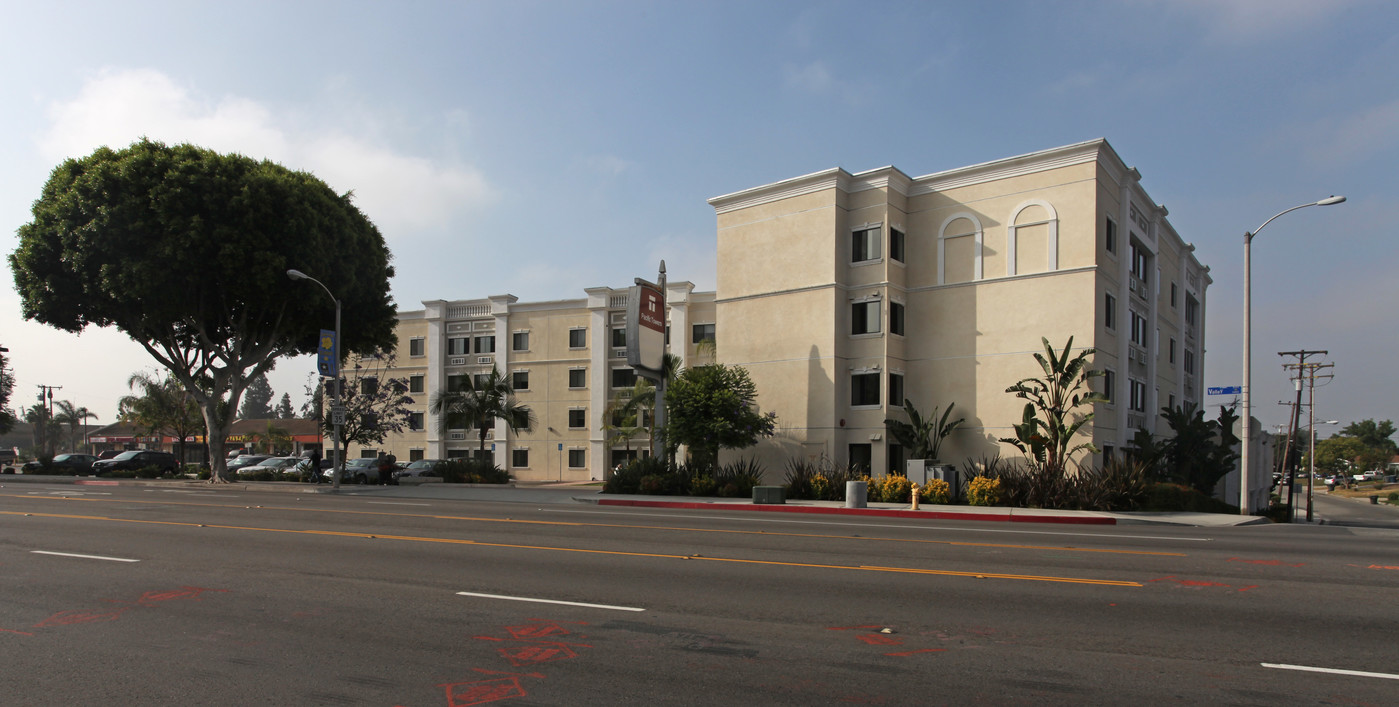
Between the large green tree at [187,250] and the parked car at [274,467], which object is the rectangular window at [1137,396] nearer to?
the large green tree at [187,250]

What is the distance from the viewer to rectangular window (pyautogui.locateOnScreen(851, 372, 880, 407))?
102 ft

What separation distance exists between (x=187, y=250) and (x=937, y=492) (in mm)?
28940

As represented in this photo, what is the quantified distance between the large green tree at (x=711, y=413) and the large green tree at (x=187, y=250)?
16395 mm

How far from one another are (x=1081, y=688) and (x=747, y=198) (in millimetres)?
29672

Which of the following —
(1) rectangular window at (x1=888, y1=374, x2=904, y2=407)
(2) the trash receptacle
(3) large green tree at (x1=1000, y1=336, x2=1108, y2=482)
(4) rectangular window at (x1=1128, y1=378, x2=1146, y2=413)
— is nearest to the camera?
(2) the trash receptacle

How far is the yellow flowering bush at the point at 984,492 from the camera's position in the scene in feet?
79.9

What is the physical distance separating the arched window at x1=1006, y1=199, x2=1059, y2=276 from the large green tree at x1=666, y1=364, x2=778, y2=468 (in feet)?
35.0

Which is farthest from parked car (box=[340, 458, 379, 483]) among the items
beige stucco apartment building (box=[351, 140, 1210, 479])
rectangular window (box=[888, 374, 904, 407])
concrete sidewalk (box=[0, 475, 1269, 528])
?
Answer: rectangular window (box=[888, 374, 904, 407])

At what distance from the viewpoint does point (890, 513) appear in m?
21.8

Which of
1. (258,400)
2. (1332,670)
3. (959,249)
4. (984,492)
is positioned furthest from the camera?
(258,400)

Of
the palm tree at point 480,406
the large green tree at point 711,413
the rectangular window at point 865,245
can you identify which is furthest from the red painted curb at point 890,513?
the palm tree at point 480,406

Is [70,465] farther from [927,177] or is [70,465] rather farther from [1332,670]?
[1332,670]

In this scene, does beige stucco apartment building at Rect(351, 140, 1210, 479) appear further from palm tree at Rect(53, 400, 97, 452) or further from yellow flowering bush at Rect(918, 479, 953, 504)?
palm tree at Rect(53, 400, 97, 452)

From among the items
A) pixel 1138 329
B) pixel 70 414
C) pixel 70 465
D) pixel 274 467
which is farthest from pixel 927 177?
pixel 70 414
